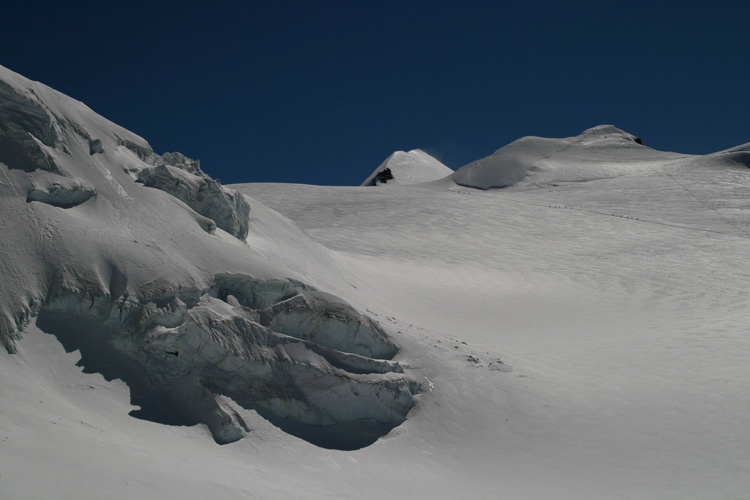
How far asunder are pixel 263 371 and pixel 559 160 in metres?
52.9

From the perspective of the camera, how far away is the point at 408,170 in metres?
83.2

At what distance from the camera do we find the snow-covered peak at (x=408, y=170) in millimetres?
77125

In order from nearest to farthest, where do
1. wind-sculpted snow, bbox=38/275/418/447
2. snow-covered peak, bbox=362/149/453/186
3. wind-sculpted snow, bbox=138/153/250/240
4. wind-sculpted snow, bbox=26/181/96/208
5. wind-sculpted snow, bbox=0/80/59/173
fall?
wind-sculpted snow, bbox=38/275/418/447, wind-sculpted snow, bbox=26/181/96/208, wind-sculpted snow, bbox=0/80/59/173, wind-sculpted snow, bbox=138/153/250/240, snow-covered peak, bbox=362/149/453/186

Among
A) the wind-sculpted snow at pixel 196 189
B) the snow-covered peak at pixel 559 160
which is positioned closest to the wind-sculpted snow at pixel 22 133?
the wind-sculpted snow at pixel 196 189

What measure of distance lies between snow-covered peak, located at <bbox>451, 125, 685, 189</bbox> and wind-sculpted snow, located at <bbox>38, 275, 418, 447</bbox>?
142ft

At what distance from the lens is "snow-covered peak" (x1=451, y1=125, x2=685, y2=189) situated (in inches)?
2165

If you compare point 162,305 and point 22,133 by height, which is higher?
point 22,133

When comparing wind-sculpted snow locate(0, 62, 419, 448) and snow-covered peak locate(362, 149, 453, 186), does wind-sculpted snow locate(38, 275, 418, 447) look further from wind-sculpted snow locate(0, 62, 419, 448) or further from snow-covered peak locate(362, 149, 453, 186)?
snow-covered peak locate(362, 149, 453, 186)

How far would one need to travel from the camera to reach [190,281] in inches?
495

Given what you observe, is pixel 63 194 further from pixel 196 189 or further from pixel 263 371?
pixel 263 371

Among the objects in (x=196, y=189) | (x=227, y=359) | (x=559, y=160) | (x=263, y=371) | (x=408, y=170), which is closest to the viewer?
(x=227, y=359)

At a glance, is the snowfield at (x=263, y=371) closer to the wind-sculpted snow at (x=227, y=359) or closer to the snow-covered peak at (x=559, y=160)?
the wind-sculpted snow at (x=227, y=359)

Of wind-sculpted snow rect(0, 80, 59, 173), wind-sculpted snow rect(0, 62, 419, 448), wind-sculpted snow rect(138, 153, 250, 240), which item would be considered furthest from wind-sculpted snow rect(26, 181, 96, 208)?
wind-sculpted snow rect(138, 153, 250, 240)

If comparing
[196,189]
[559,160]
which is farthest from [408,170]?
[196,189]
